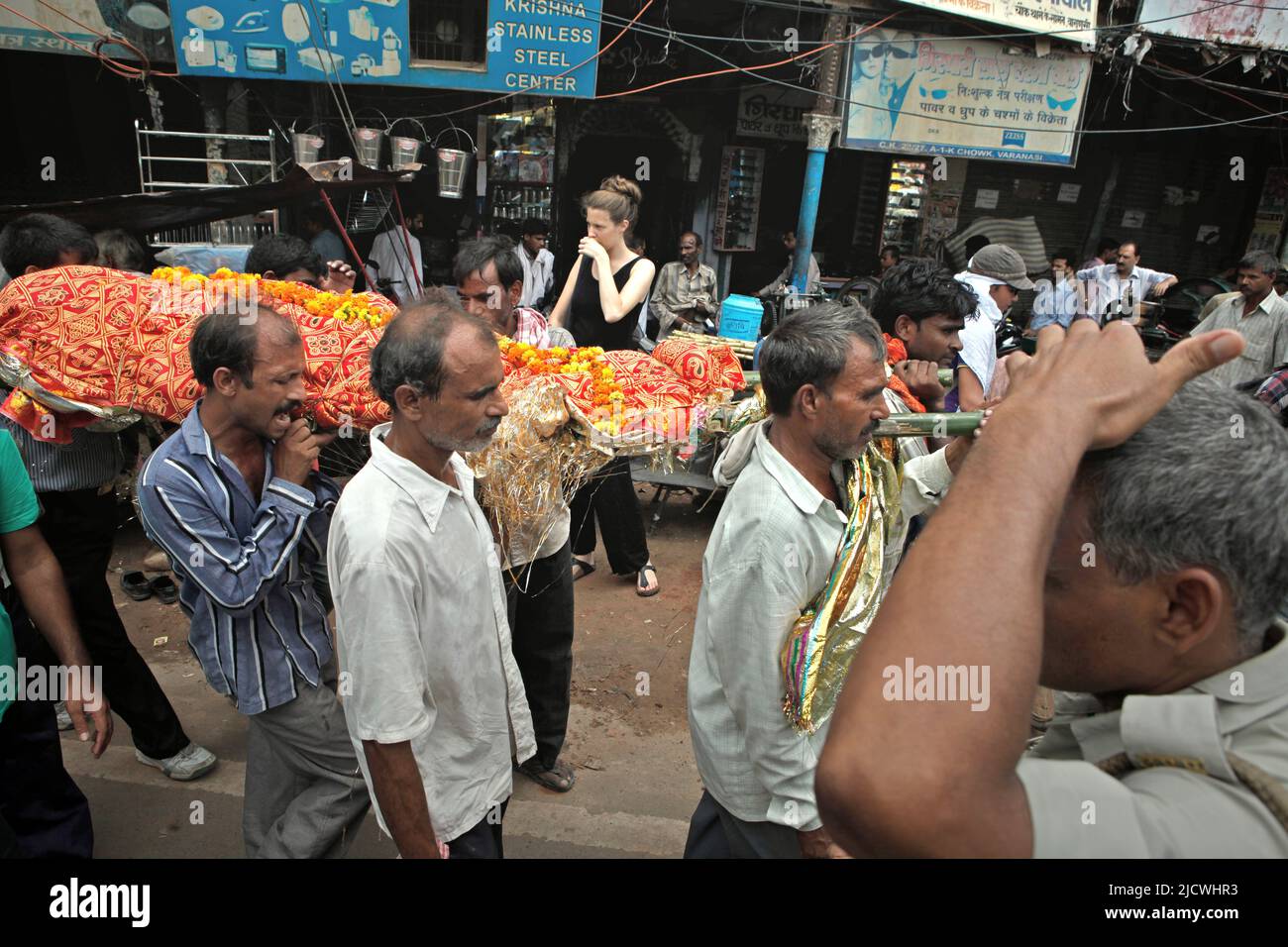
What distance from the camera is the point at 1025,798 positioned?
0.83m

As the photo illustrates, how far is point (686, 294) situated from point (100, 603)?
7.43 metres

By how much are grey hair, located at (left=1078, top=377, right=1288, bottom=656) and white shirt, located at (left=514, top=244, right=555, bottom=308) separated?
828 centimetres

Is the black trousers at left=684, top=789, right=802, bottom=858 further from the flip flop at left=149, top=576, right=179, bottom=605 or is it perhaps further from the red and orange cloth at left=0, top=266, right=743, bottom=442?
the flip flop at left=149, top=576, right=179, bottom=605

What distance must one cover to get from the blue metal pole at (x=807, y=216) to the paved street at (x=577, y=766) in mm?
5369

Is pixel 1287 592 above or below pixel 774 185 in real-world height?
below

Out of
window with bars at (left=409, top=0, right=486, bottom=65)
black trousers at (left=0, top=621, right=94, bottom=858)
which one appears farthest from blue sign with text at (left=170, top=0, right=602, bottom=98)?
black trousers at (left=0, top=621, right=94, bottom=858)

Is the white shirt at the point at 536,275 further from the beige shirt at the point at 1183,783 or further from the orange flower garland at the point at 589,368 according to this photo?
the beige shirt at the point at 1183,783

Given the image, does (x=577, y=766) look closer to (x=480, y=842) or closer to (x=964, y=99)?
(x=480, y=842)

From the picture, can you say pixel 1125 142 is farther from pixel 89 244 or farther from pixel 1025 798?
pixel 1025 798

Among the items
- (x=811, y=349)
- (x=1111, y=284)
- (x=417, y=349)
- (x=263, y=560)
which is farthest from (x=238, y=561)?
(x=1111, y=284)

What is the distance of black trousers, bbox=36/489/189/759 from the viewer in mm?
3180
